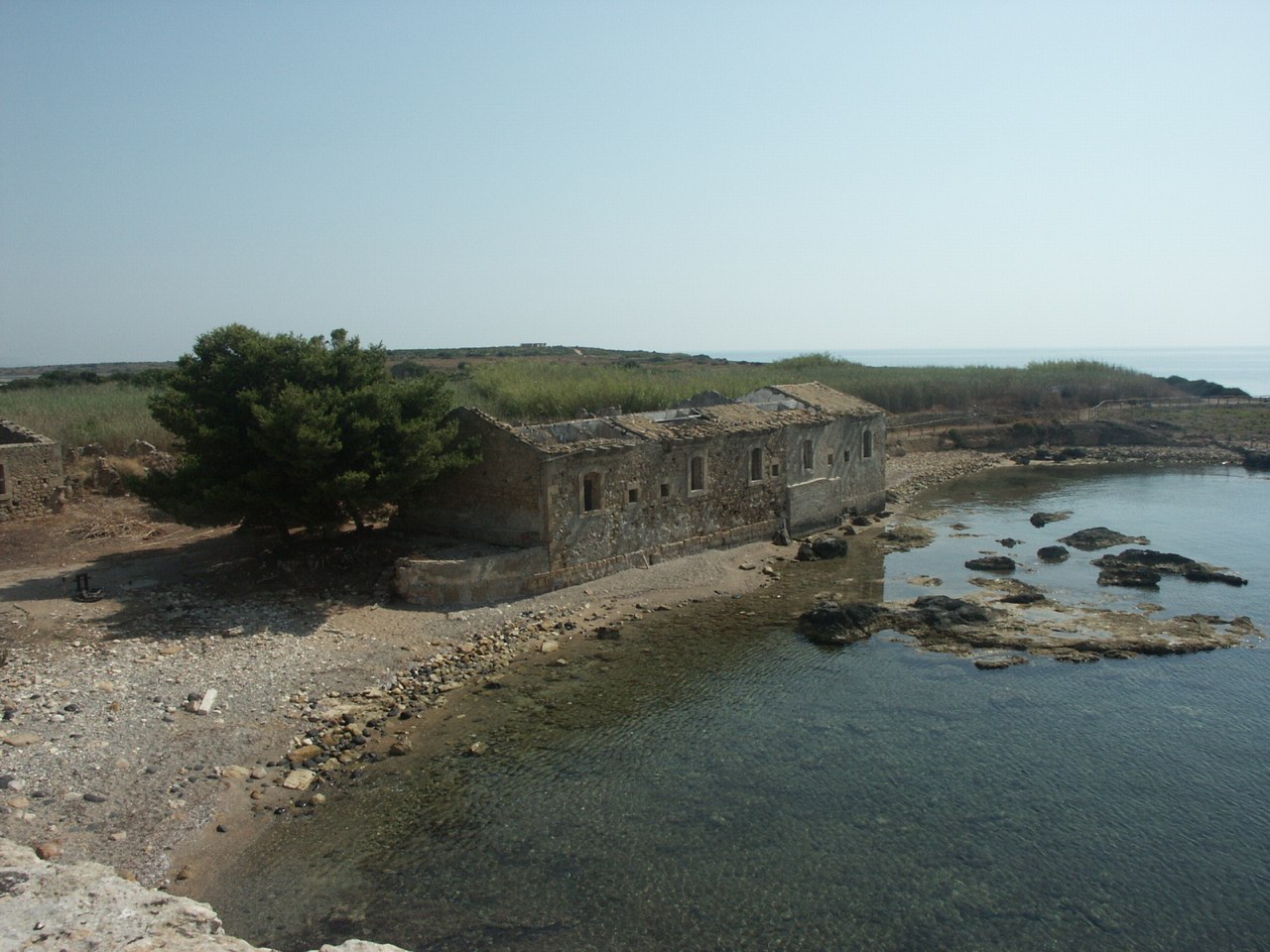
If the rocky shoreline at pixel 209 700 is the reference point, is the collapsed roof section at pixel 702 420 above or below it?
above

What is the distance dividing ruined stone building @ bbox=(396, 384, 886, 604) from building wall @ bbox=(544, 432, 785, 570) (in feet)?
0.12

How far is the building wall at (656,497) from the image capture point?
893 inches

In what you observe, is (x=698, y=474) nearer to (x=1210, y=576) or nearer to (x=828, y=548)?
(x=828, y=548)

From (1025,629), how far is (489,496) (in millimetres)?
12946

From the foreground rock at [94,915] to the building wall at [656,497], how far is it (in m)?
12.7

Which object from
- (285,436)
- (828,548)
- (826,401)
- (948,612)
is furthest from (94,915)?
(826,401)

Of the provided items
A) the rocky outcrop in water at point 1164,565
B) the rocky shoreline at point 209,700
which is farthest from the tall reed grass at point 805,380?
the rocky shoreline at point 209,700

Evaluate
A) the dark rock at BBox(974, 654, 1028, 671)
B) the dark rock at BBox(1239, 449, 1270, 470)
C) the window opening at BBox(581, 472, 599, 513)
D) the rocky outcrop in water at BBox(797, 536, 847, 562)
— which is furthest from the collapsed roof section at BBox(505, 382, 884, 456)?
the dark rock at BBox(1239, 449, 1270, 470)

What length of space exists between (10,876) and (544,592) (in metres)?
13.0

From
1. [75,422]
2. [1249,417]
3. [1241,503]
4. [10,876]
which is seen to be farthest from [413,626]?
[1249,417]

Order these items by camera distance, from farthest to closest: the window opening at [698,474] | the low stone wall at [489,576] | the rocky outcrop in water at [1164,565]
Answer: the window opening at [698,474], the rocky outcrop in water at [1164,565], the low stone wall at [489,576]

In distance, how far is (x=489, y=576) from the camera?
21.3 m

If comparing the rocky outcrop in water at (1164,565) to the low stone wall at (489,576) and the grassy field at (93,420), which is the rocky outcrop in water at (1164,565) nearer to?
the low stone wall at (489,576)

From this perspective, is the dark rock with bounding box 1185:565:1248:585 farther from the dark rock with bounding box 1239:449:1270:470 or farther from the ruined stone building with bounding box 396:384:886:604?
the dark rock with bounding box 1239:449:1270:470
